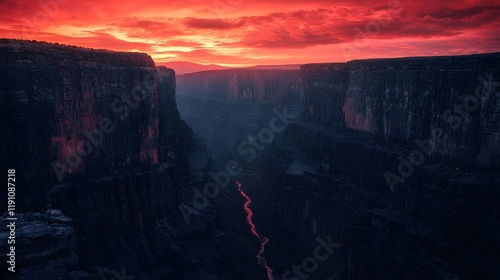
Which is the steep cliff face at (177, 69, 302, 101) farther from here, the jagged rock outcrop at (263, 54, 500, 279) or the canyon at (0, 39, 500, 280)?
the canyon at (0, 39, 500, 280)

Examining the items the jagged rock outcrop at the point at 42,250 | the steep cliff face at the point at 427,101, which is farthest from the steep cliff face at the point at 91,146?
the steep cliff face at the point at 427,101

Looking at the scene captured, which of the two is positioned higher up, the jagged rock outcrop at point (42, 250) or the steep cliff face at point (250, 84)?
the steep cliff face at point (250, 84)

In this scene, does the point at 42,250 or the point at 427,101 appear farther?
the point at 427,101

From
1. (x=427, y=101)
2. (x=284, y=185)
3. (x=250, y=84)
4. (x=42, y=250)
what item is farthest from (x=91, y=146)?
(x=250, y=84)

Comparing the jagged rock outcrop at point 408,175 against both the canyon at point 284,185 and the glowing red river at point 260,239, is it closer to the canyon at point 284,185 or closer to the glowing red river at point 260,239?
the canyon at point 284,185

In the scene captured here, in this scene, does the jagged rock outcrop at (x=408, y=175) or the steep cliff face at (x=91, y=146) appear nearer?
the steep cliff face at (x=91, y=146)

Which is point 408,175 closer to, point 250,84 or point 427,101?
point 427,101

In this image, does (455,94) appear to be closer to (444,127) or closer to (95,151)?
(444,127)

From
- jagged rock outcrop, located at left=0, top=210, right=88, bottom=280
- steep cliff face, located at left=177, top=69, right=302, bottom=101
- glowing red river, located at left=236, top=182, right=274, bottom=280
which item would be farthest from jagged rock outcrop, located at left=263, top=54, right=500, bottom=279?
steep cliff face, located at left=177, top=69, right=302, bottom=101
